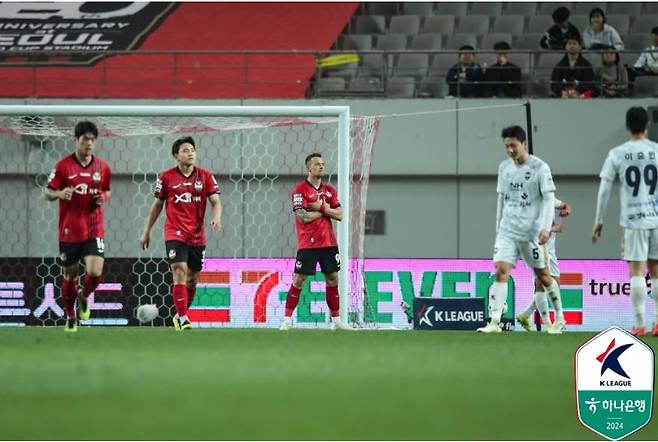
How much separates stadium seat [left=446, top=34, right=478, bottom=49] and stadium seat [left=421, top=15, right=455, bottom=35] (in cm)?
40

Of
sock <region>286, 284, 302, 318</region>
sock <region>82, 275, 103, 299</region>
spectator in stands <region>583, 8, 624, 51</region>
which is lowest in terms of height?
sock <region>286, 284, 302, 318</region>

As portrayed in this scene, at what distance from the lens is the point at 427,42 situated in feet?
64.1

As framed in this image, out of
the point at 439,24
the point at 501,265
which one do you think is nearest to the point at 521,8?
the point at 439,24

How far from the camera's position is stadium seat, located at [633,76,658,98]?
17.6 meters

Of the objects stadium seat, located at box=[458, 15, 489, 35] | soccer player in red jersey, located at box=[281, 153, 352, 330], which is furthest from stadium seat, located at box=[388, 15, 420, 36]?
soccer player in red jersey, located at box=[281, 153, 352, 330]

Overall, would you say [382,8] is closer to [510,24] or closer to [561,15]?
[510,24]

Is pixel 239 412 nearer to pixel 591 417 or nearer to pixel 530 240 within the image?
pixel 591 417


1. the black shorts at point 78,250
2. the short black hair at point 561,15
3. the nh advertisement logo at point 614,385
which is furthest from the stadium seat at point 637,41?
the nh advertisement logo at point 614,385

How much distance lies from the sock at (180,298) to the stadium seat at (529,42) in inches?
396

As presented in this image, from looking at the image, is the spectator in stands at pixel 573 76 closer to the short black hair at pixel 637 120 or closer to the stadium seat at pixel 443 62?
the stadium seat at pixel 443 62

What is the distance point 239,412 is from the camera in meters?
4.79

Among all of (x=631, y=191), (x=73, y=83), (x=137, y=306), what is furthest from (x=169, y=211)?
(x=73, y=83)

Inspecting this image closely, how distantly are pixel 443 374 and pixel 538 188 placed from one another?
15.3ft

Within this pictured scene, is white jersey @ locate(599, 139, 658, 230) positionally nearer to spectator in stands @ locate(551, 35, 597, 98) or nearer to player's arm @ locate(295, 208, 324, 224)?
player's arm @ locate(295, 208, 324, 224)
